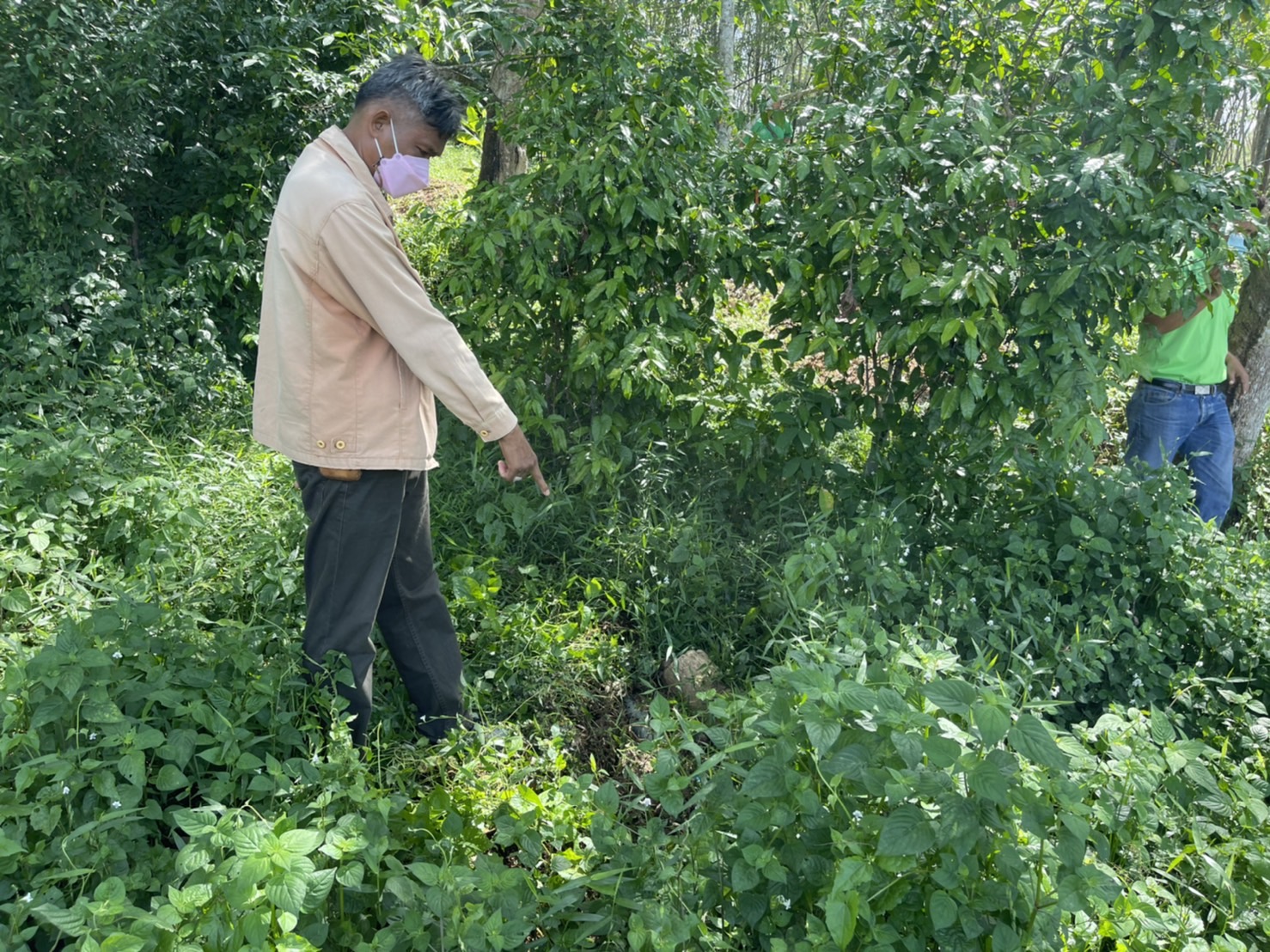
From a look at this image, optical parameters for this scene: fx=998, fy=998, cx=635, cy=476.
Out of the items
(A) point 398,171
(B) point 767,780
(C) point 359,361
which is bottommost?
(B) point 767,780

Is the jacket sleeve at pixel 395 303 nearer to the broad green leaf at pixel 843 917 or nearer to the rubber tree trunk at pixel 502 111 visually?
the broad green leaf at pixel 843 917

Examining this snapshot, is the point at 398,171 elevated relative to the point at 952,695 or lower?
elevated

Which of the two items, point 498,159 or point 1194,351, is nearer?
point 1194,351

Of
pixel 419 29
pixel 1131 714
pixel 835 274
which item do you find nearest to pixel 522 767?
pixel 1131 714

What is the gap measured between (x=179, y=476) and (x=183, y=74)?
2346 mm

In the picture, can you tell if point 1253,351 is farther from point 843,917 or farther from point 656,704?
point 843,917

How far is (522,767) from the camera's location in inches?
112

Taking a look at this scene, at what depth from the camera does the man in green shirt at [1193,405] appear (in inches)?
160

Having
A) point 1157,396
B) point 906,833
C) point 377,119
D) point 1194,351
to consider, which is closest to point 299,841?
point 906,833

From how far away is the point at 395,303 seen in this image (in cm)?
246

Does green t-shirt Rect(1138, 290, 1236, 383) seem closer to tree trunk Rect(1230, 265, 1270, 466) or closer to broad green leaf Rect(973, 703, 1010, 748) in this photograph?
tree trunk Rect(1230, 265, 1270, 466)

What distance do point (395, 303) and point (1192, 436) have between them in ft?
11.5

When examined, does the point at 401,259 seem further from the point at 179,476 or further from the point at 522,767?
the point at 179,476

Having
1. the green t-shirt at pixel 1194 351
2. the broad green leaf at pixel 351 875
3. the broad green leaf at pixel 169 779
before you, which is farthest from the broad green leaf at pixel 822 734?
the green t-shirt at pixel 1194 351
